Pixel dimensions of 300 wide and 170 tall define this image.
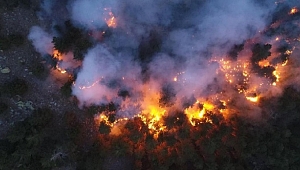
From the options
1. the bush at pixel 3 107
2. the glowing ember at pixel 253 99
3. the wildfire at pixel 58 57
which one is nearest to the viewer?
the wildfire at pixel 58 57

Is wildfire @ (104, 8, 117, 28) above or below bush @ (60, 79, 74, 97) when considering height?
above

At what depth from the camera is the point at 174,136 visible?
14.2 m

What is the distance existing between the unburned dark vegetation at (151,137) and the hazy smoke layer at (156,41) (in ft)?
0.74

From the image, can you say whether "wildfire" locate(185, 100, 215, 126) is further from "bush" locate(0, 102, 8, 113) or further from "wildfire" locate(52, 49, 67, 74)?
"bush" locate(0, 102, 8, 113)

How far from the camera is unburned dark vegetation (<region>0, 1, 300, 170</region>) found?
44.7 feet

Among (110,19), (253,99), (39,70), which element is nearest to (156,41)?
(110,19)

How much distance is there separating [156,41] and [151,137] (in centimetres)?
373

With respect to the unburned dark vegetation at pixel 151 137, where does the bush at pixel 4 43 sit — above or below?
above

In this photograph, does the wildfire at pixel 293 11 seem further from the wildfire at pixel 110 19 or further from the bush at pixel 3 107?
the bush at pixel 3 107

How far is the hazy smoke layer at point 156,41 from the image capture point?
13.5m

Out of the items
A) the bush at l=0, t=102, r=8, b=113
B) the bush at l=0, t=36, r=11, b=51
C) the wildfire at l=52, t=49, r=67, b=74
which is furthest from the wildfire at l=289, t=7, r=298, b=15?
the bush at l=0, t=102, r=8, b=113

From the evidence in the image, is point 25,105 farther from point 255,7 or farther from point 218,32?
point 255,7

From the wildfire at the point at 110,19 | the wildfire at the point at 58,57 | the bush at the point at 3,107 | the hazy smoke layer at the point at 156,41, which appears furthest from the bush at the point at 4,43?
the wildfire at the point at 110,19

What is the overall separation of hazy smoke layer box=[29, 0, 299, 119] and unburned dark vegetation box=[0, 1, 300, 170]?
8.9 inches
